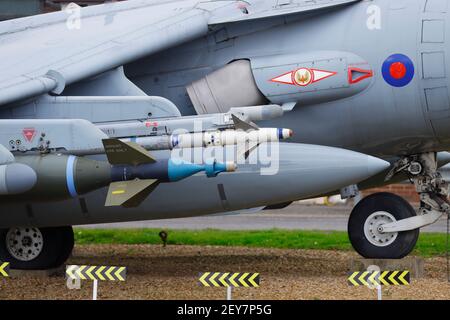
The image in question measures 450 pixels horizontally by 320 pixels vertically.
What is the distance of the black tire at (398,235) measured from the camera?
13.6 metres

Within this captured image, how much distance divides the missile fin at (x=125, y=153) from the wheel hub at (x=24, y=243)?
3580 millimetres

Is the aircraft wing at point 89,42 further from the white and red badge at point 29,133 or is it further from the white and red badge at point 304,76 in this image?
the white and red badge at point 304,76

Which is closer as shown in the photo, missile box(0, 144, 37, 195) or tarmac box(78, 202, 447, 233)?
missile box(0, 144, 37, 195)

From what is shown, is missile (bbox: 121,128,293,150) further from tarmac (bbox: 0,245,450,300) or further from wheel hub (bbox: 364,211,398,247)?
wheel hub (bbox: 364,211,398,247)

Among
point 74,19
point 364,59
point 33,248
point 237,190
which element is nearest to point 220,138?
point 237,190

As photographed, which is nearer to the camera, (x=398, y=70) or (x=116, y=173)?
(x=116, y=173)

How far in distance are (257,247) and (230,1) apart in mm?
6182

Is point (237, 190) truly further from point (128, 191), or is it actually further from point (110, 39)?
point (110, 39)

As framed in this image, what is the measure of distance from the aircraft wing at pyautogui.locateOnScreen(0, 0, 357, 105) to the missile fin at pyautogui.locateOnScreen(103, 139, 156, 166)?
1.45 metres

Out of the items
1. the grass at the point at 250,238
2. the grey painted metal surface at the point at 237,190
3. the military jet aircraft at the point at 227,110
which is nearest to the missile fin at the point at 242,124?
the military jet aircraft at the point at 227,110

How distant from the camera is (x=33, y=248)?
15172mm

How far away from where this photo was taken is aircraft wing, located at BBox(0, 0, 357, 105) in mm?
13078

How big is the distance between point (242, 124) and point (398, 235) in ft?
9.15

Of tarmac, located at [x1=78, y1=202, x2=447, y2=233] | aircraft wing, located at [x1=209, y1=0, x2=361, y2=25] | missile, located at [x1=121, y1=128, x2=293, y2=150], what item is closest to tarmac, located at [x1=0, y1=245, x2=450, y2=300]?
missile, located at [x1=121, y1=128, x2=293, y2=150]
